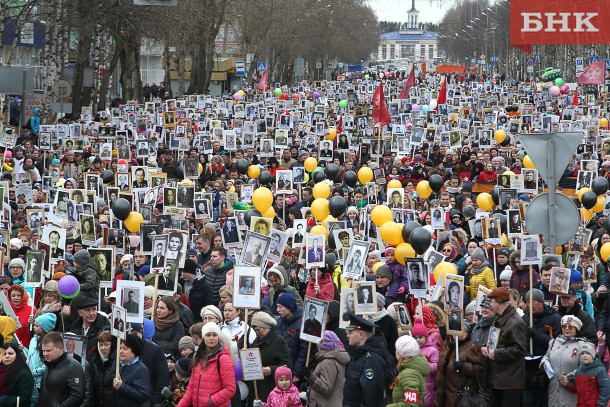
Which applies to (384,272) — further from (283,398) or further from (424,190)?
(424,190)

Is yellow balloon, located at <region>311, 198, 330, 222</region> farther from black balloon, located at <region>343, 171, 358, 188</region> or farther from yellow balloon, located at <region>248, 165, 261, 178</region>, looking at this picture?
yellow balloon, located at <region>248, 165, 261, 178</region>

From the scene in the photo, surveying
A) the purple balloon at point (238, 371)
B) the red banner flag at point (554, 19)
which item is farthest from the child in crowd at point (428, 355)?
the red banner flag at point (554, 19)

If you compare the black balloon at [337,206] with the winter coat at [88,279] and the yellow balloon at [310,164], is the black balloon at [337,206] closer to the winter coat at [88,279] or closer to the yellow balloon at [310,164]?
the winter coat at [88,279]

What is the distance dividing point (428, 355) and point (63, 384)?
8.35 ft

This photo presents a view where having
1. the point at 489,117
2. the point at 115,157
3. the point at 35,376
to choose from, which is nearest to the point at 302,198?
the point at 115,157

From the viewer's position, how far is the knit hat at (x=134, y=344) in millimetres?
8969

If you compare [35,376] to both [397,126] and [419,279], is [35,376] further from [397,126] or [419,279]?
[397,126]

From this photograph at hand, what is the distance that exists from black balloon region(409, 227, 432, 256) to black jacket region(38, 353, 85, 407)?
4.55 meters

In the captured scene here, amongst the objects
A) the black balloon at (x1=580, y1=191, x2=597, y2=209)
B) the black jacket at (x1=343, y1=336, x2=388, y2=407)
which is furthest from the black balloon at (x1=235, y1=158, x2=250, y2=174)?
the black jacket at (x1=343, y1=336, x2=388, y2=407)

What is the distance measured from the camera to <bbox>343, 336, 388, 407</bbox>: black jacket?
29.5ft

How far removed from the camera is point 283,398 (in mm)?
8766

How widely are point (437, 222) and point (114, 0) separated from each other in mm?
25198

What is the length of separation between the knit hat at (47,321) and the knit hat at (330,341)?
2146 mm

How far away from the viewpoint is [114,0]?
38750 mm
